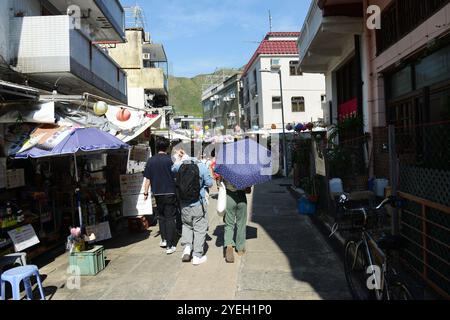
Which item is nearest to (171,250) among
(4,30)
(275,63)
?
(4,30)

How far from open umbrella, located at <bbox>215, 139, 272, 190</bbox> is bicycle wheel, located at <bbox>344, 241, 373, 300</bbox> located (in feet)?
6.02

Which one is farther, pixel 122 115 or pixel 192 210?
pixel 122 115

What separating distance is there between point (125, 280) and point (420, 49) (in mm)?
6774

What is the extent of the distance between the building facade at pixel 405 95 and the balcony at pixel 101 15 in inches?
272

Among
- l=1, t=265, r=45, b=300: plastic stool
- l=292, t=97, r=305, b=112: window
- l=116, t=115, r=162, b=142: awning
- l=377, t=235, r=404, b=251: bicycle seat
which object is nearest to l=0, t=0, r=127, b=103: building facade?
l=116, t=115, r=162, b=142: awning

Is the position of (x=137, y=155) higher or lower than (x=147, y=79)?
lower

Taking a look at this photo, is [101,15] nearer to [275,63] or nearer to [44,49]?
[44,49]

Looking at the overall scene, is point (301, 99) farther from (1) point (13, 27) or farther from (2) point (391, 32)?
(1) point (13, 27)

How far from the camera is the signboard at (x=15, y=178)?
663cm

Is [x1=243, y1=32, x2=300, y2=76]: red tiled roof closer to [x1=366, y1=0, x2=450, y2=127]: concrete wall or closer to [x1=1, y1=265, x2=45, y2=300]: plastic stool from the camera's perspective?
[x1=366, y1=0, x2=450, y2=127]: concrete wall

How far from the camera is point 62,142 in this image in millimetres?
6098

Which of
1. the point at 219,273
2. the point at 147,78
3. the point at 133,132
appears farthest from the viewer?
the point at 147,78

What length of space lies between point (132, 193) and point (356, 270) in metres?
5.18
